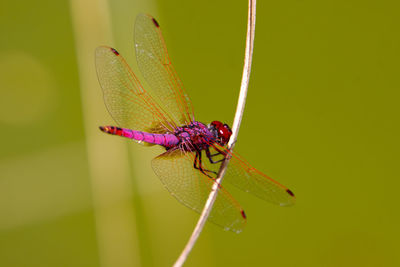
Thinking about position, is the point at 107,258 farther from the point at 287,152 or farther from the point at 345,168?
the point at 345,168

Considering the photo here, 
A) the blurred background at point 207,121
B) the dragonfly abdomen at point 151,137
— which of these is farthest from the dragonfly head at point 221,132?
the blurred background at point 207,121

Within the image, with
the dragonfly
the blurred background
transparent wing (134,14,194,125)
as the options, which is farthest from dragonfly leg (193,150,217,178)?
the blurred background

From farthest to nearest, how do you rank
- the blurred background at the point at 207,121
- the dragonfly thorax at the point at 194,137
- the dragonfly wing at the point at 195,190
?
the blurred background at the point at 207,121
the dragonfly thorax at the point at 194,137
the dragonfly wing at the point at 195,190

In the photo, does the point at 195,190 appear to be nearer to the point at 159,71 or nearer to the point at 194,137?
the point at 194,137

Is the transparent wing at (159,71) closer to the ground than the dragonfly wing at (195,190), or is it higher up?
higher up

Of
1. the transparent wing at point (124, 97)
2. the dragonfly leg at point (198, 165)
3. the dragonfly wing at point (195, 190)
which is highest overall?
the transparent wing at point (124, 97)

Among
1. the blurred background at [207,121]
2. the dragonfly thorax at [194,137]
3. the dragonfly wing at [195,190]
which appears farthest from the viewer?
the blurred background at [207,121]

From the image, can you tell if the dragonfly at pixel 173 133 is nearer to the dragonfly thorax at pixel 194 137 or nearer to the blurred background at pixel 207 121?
the dragonfly thorax at pixel 194 137

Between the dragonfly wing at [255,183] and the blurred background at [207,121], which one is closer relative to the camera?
the dragonfly wing at [255,183]
